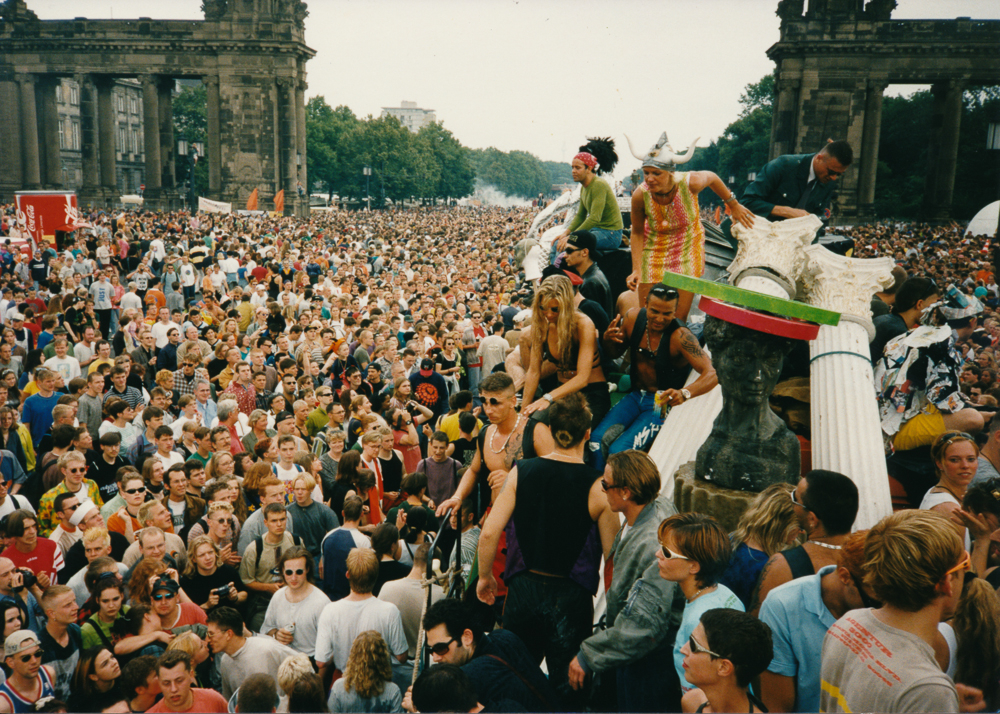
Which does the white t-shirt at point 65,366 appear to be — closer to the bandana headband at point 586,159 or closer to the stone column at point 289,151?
the bandana headband at point 586,159

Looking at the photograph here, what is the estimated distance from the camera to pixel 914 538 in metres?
2.38

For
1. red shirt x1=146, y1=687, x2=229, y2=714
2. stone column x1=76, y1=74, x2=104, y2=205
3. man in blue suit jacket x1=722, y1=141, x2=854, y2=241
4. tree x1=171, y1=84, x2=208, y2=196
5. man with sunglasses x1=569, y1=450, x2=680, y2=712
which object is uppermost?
tree x1=171, y1=84, x2=208, y2=196

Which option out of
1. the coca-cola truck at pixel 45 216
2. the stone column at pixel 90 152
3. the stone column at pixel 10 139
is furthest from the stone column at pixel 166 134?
the coca-cola truck at pixel 45 216

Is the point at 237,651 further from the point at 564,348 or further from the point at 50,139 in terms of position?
the point at 50,139

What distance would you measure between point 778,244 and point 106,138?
61510mm

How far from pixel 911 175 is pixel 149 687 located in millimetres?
64613

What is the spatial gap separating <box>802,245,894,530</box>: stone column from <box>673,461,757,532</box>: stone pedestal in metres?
0.57

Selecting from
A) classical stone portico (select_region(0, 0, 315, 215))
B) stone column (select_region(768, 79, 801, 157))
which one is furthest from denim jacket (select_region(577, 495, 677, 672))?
classical stone portico (select_region(0, 0, 315, 215))

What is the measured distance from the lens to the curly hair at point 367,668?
424 centimetres

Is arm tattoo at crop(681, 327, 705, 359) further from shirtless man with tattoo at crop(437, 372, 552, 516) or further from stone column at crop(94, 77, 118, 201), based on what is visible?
stone column at crop(94, 77, 118, 201)

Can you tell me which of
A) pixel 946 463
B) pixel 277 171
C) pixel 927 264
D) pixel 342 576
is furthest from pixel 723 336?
pixel 277 171

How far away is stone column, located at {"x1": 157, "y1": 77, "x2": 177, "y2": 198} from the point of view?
5547 cm

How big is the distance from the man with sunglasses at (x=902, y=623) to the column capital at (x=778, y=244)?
2812 millimetres

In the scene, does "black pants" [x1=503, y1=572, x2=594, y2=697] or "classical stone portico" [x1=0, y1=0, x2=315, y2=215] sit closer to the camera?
"black pants" [x1=503, y1=572, x2=594, y2=697]
